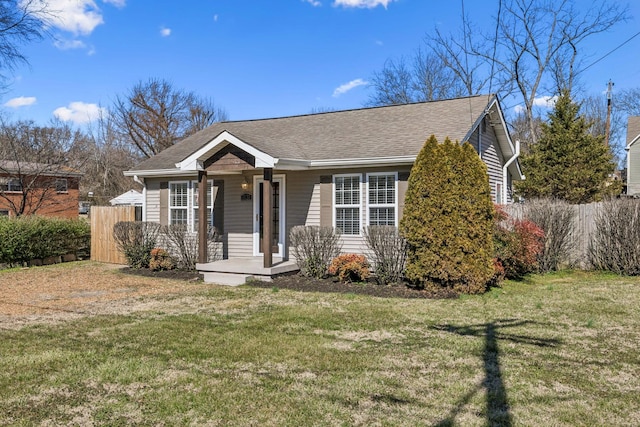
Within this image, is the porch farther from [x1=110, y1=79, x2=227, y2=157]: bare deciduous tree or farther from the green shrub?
[x1=110, y1=79, x2=227, y2=157]: bare deciduous tree

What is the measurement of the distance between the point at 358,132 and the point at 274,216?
3069mm

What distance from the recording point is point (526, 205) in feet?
37.0

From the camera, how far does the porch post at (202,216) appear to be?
1041cm

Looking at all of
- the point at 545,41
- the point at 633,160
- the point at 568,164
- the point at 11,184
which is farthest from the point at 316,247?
the point at 633,160

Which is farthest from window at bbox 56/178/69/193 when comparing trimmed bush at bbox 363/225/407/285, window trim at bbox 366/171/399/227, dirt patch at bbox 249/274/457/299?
trimmed bush at bbox 363/225/407/285

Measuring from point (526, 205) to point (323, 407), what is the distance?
31.1 feet

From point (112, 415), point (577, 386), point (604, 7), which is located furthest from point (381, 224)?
point (604, 7)

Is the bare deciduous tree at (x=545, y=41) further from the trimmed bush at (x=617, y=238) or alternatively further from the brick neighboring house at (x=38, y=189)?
the brick neighboring house at (x=38, y=189)

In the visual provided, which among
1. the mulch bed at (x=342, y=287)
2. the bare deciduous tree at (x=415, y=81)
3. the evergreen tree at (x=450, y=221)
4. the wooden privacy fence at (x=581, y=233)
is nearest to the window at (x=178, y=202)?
the mulch bed at (x=342, y=287)

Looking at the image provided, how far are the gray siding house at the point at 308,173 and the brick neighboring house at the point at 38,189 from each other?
43.7ft

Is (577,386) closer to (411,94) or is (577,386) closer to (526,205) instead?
(526,205)

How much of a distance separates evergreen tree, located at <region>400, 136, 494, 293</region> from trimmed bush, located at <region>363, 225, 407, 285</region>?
37 centimetres

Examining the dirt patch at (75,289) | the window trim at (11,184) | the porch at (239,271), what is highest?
the window trim at (11,184)

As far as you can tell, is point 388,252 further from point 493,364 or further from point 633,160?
point 633,160
